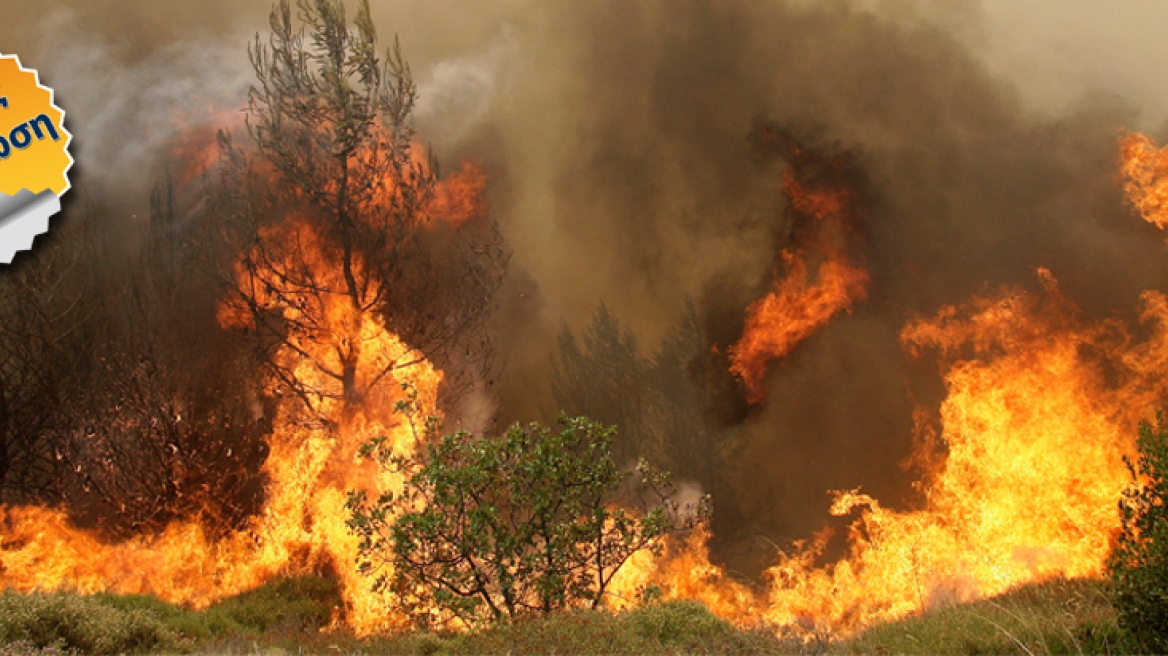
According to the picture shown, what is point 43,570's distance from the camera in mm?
11500

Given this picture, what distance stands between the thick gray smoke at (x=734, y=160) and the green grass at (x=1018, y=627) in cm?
269

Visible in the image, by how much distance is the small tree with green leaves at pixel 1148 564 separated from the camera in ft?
17.3

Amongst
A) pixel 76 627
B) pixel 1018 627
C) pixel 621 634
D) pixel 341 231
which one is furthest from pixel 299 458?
pixel 1018 627

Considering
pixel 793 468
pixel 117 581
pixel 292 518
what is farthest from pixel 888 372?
pixel 117 581

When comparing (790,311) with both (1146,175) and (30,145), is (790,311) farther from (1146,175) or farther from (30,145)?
(30,145)

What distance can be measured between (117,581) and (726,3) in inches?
499

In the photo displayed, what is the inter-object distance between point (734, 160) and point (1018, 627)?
309 inches

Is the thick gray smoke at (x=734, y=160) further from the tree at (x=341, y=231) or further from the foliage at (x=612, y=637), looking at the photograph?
the foliage at (x=612, y=637)

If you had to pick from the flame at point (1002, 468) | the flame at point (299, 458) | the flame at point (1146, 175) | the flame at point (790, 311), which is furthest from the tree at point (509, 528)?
the flame at point (1146, 175)

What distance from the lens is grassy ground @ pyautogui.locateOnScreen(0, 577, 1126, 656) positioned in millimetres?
6652

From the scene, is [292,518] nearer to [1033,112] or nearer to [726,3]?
[726,3]

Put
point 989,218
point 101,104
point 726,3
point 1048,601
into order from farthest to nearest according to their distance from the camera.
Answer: point 101,104 < point 726,3 < point 989,218 < point 1048,601

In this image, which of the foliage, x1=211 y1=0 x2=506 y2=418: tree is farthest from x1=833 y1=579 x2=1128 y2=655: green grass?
x1=211 y1=0 x2=506 y2=418: tree

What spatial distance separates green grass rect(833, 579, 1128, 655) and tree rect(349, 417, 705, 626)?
2524mm
